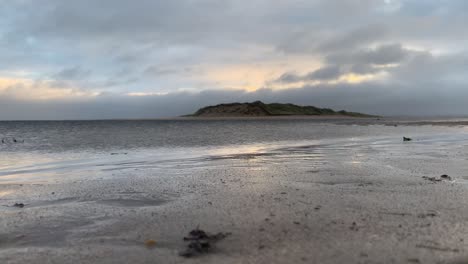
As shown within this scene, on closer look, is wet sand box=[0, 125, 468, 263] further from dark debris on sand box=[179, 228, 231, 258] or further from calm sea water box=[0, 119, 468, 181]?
calm sea water box=[0, 119, 468, 181]

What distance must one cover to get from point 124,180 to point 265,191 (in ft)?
16.1

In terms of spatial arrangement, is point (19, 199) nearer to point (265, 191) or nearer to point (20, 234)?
point (20, 234)

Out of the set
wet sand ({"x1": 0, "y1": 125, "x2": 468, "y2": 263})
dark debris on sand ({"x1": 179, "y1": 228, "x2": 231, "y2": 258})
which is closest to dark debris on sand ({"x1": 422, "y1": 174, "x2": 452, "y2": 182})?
wet sand ({"x1": 0, "y1": 125, "x2": 468, "y2": 263})

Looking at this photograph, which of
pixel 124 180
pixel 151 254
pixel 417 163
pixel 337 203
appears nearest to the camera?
pixel 151 254

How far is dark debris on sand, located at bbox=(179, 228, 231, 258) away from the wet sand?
0.40 ft

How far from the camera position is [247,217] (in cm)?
709

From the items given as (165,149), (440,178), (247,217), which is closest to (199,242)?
(247,217)

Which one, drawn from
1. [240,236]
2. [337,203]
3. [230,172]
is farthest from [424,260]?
[230,172]

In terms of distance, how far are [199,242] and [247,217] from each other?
63.2 inches

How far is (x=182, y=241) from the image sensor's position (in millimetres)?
5887

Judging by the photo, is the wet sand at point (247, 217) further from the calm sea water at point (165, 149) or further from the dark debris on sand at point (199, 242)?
the calm sea water at point (165, 149)

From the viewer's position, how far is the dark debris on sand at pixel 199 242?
5354mm

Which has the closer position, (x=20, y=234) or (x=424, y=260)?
(x=424, y=260)

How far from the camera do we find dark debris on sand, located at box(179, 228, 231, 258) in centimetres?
535
